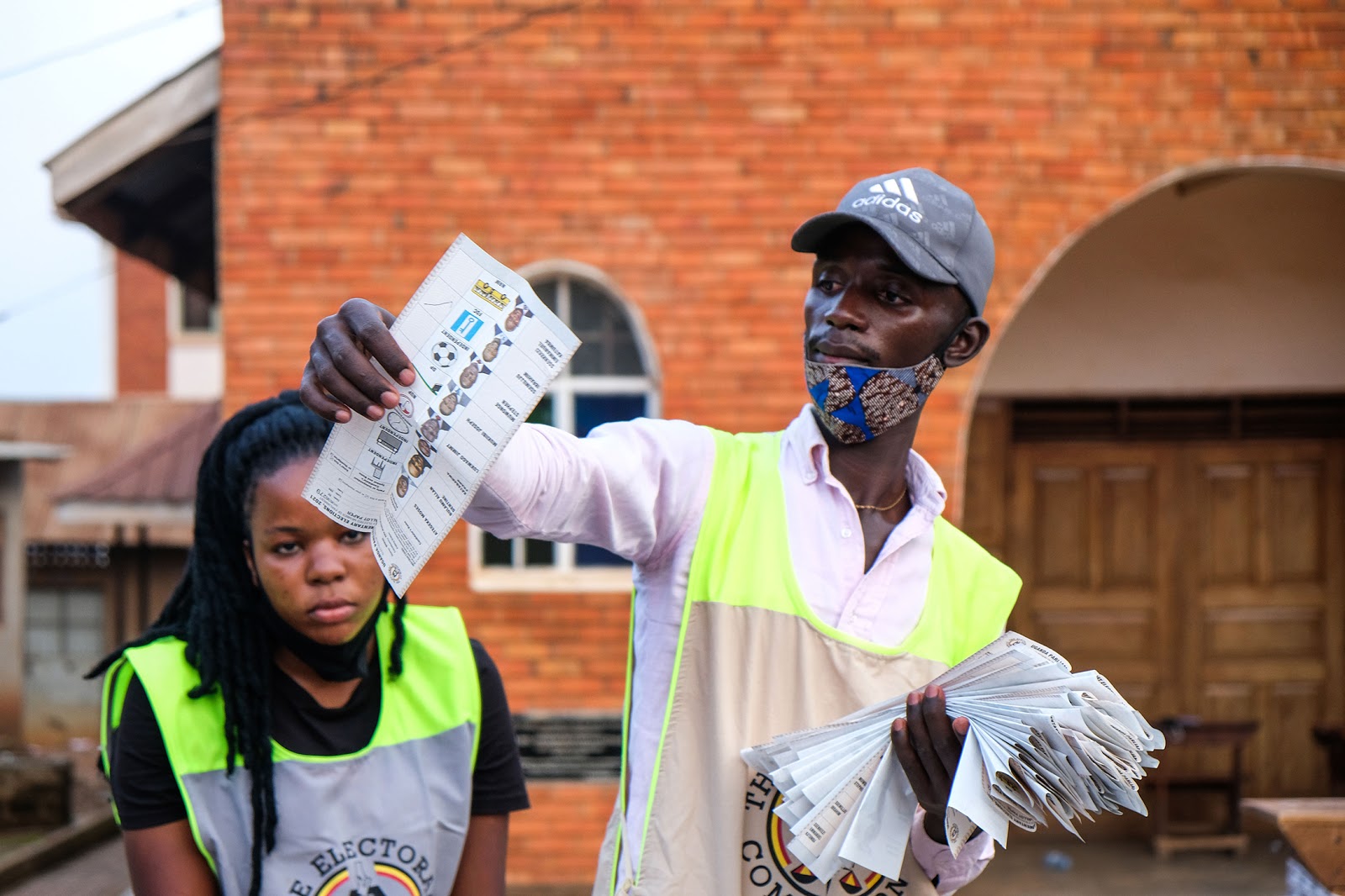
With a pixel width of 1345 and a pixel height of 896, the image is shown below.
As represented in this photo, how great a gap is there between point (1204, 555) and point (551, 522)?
6685mm

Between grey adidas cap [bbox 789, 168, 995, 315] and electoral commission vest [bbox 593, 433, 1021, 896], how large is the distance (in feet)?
1.49

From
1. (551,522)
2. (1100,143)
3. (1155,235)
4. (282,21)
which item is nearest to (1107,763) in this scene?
(551,522)

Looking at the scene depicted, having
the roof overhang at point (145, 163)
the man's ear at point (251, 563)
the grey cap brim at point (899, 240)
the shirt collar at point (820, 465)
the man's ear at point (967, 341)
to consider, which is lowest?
the man's ear at point (251, 563)

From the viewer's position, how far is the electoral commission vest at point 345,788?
2037mm

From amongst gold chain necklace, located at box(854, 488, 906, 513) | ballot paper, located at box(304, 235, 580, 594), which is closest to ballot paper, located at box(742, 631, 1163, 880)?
gold chain necklace, located at box(854, 488, 906, 513)

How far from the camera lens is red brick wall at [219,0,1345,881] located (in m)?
5.74

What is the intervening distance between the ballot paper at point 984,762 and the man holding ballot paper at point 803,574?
0.14 feet

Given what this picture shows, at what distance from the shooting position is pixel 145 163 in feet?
20.2

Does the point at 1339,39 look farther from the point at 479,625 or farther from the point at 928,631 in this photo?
the point at 928,631

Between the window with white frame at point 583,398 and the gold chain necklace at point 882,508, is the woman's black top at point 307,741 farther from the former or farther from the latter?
the window with white frame at point 583,398

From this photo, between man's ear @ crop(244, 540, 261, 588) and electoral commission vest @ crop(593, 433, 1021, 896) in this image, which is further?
man's ear @ crop(244, 540, 261, 588)

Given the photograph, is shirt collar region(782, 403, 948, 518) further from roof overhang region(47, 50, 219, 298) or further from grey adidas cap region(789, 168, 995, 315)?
roof overhang region(47, 50, 219, 298)

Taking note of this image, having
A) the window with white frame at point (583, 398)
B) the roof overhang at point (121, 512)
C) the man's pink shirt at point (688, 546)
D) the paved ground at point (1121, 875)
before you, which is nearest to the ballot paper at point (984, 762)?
the man's pink shirt at point (688, 546)

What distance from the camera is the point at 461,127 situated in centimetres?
577
